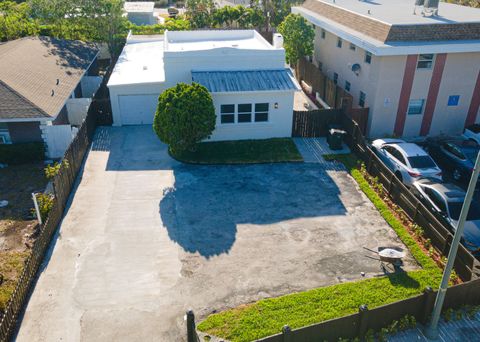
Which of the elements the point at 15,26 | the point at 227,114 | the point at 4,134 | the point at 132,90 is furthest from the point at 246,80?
the point at 15,26

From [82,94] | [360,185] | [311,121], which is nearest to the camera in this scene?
[360,185]

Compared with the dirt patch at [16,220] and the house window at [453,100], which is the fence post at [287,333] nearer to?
the dirt patch at [16,220]

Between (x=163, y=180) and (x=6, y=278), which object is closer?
(x=6, y=278)

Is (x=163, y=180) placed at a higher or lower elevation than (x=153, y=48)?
lower

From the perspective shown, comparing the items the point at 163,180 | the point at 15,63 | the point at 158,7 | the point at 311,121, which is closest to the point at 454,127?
Result: the point at 311,121

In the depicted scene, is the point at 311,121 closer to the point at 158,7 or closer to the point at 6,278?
the point at 6,278

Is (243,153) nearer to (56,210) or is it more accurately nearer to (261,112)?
(261,112)

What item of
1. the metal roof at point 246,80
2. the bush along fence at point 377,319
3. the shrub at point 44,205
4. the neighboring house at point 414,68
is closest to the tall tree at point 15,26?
the metal roof at point 246,80
